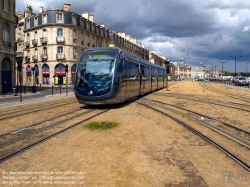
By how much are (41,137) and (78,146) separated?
153cm

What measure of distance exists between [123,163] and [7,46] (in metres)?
26.4

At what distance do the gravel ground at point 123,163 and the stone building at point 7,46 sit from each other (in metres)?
→ 22.5

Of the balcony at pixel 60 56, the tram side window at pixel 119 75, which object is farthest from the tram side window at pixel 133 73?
the balcony at pixel 60 56

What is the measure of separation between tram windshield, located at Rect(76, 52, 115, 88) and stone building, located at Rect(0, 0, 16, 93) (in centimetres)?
→ 1696

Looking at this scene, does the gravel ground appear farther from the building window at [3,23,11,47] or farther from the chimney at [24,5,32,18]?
the chimney at [24,5,32,18]

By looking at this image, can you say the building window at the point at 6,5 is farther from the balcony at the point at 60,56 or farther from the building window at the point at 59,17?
the building window at the point at 59,17

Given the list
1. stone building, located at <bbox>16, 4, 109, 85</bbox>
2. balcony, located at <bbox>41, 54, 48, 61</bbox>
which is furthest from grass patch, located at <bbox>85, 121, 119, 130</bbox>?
balcony, located at <bbox>41, 54, 48, 61</bbox>

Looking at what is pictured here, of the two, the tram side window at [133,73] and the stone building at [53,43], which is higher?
the stone building at [53,43]

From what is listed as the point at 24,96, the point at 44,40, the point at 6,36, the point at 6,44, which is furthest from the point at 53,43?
the point at 24,96

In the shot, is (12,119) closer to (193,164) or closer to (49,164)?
(49,164)

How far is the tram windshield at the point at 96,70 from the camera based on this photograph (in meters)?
12.3

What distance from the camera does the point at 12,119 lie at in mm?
10391

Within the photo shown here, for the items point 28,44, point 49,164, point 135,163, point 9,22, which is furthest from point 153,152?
point 28,44

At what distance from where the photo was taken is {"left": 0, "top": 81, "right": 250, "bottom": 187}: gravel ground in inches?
165
